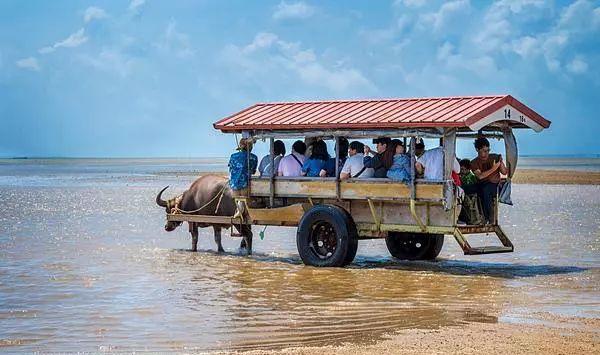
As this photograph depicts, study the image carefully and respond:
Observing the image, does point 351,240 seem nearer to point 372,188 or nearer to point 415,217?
point 372,188

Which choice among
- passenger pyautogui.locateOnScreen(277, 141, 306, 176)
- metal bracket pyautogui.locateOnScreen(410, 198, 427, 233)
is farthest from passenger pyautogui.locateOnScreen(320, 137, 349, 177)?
metal bracket pyautogui.locateOnScreen(410, 198, 427, 233)

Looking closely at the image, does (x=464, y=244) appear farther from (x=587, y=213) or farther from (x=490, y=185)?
(x=587, y=213)

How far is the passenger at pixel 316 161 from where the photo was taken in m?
15.3

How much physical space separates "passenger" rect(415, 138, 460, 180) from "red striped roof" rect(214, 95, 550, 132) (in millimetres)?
478

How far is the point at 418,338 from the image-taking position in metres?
9.22

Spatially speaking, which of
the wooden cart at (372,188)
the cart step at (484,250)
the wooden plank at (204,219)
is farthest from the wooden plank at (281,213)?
the cart step at (484,250)

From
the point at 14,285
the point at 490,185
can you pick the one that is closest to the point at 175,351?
the point at 14,285

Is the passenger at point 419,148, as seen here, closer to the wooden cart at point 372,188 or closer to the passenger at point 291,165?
the wooden cart at point 372,188

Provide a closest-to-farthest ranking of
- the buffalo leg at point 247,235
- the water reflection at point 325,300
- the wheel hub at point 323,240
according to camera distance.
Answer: the water reflection at point 325,300 → the wheel hub at point 323,240 → the buffalo leg at point 247,235

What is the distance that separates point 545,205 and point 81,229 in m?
13.7

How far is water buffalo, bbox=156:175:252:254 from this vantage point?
16922 millimetres

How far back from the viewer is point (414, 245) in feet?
52.2

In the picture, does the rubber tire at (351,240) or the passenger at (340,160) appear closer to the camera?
the rubber tire at (351,240)

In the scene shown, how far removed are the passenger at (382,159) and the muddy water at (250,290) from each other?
4.59 feet
